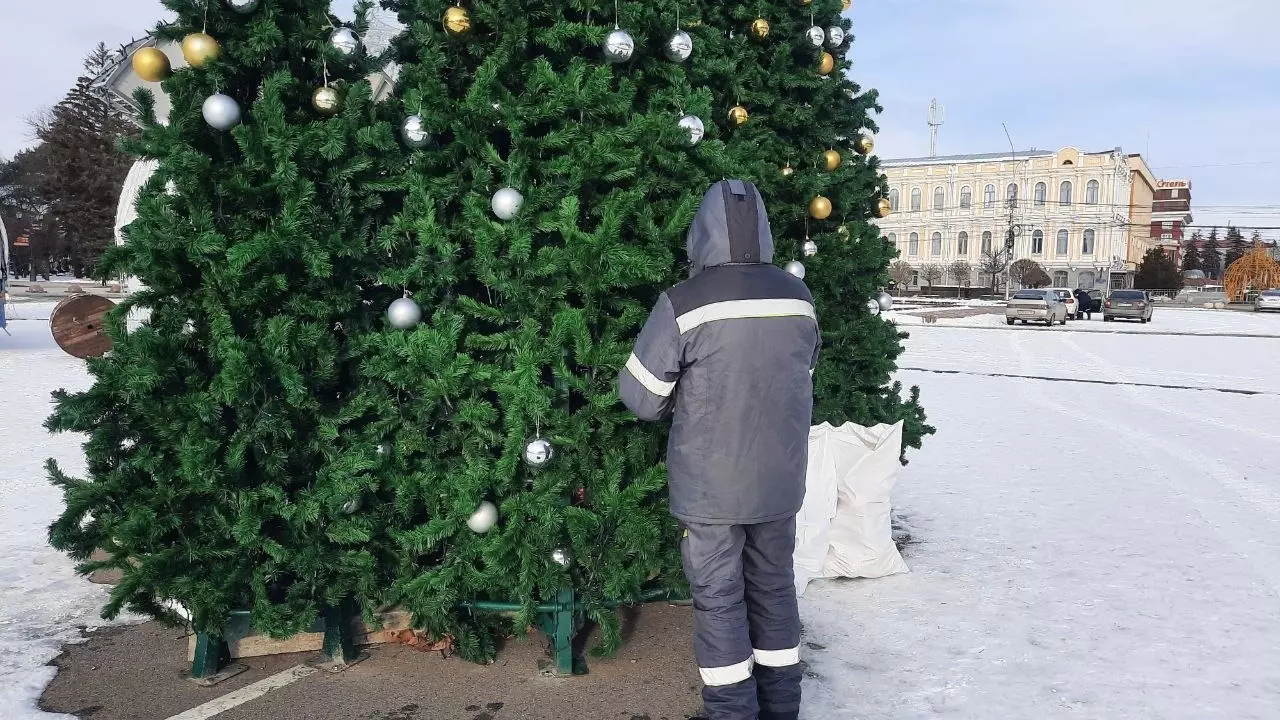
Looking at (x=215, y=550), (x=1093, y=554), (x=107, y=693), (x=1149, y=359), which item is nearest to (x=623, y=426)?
(x=215, y=550)

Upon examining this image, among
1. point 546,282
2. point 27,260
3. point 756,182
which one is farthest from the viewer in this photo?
point 27,260

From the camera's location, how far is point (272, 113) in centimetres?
322

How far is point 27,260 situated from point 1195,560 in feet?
237

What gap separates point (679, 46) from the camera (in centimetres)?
383

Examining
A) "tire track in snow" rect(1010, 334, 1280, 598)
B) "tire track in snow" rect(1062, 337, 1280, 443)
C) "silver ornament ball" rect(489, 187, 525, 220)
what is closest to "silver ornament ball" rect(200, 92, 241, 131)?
"silver ornament ball" rect(489, 187, 525, 220)

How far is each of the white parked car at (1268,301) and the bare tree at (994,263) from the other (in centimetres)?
1749

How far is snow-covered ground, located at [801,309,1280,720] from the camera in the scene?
3.37 metres

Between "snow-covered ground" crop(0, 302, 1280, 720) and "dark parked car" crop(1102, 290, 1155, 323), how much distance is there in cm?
2646

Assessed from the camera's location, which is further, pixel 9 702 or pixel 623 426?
pixel 623 426

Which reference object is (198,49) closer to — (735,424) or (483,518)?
(483,518)

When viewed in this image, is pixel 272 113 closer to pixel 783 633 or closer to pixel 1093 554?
pixel 783 633

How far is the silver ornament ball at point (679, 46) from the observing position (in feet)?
12.5

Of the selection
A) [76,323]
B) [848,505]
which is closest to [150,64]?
[848,505]

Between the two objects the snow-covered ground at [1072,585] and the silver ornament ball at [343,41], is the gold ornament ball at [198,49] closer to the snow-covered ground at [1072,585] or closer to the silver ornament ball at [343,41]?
the silver ornament ball at [343,41]
